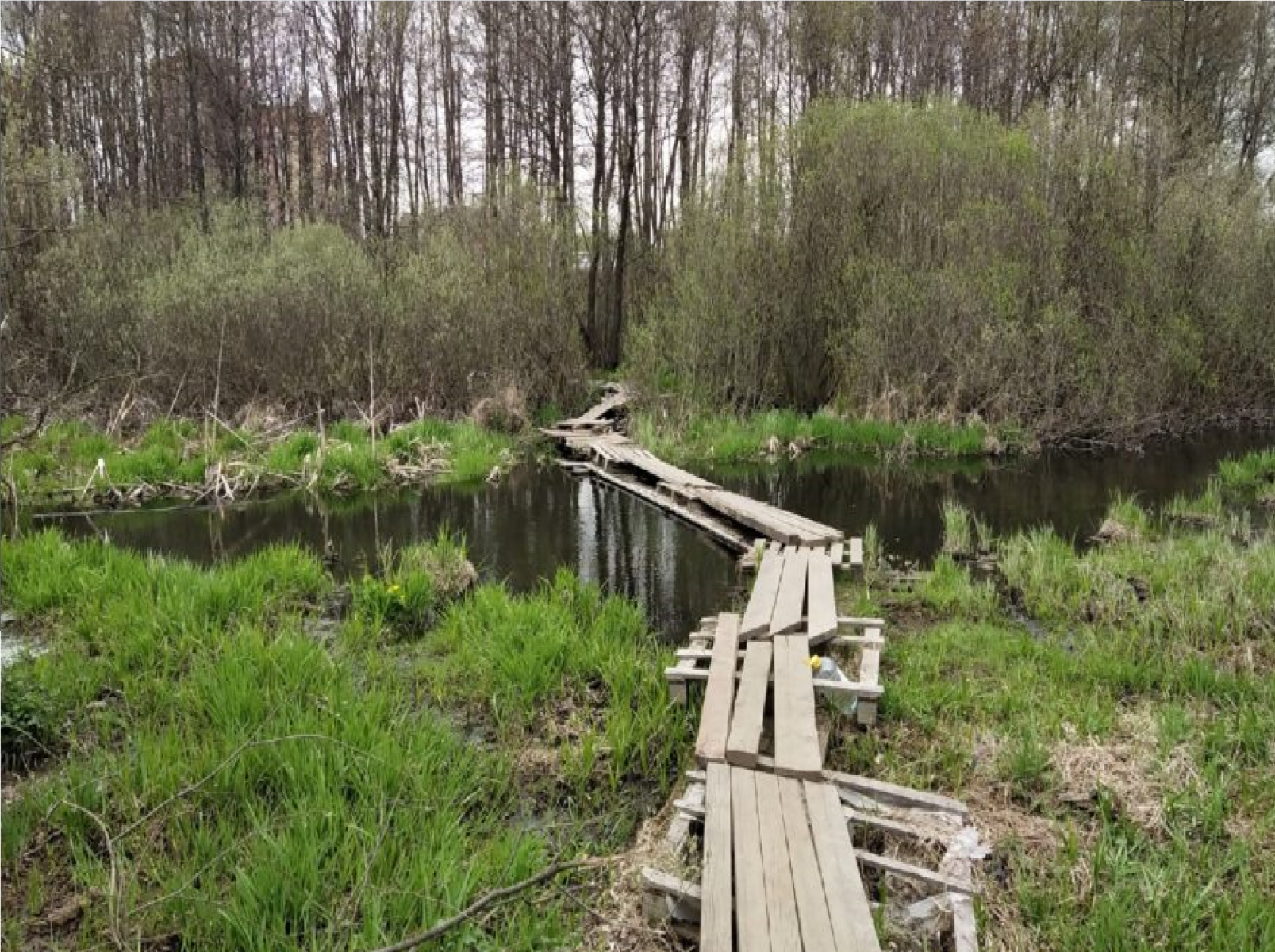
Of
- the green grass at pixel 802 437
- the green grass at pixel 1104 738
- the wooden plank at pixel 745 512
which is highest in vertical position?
the green grass at pixel 802 437

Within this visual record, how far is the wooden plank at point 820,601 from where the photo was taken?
18.8ft

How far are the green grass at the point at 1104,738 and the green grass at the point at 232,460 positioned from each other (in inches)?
312

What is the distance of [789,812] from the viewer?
3445 mm

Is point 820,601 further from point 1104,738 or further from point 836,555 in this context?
point 1104,738

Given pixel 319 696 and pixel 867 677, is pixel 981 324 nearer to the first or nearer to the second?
pixel 867 677

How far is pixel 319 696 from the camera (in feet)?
14.8

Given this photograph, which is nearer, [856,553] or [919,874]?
[919,874]

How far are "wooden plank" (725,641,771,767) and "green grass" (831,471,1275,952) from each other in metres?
0.51

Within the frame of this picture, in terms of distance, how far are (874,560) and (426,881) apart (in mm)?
6160

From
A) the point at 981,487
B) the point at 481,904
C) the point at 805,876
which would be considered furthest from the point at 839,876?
the point at 981,487

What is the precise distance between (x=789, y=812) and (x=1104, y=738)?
197 centimetres

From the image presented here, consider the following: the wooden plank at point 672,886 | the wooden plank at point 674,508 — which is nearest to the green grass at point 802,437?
the wooden plank at point 674,508

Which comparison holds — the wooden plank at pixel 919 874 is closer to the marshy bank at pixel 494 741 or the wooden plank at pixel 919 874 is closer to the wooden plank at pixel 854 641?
the marshy bank at pixel 494 741

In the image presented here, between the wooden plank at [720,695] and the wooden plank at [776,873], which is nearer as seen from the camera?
the wooden plank at [776,873]
